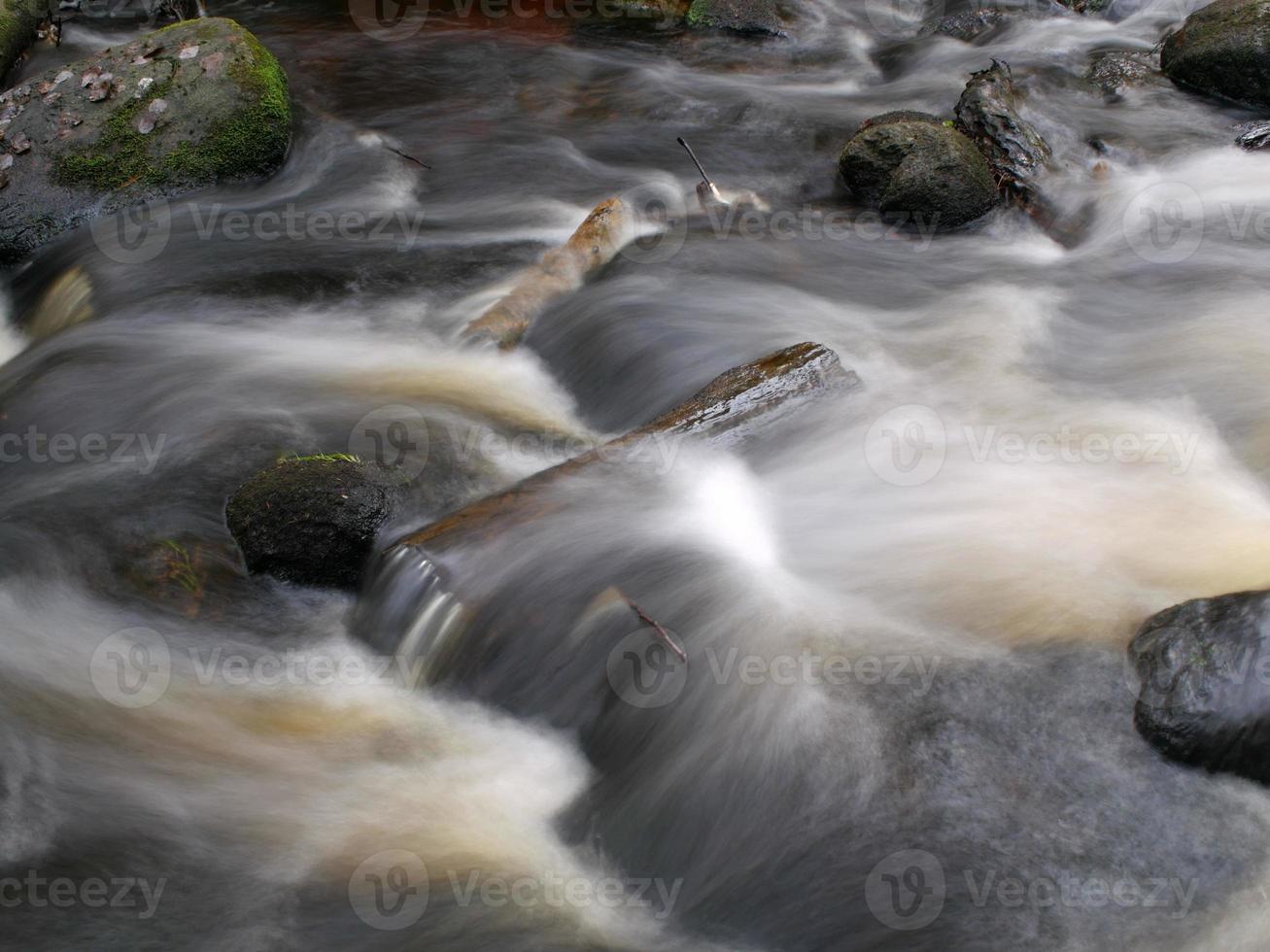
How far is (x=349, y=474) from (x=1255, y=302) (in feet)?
15.6

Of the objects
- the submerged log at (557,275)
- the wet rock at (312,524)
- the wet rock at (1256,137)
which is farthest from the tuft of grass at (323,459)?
the wet rock at (1256,137)

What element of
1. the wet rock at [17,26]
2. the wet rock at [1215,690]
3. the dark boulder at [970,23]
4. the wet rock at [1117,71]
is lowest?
the wet rock at [1215,690]

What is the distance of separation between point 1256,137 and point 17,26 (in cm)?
949

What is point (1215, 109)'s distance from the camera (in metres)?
8.68

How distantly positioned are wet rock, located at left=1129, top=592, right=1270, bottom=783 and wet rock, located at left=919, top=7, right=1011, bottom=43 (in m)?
7.77

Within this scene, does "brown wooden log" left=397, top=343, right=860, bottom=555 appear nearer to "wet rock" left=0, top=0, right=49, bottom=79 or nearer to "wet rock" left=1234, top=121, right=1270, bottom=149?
"wet rock" left=1234, top=121, right=1270, bottom=149

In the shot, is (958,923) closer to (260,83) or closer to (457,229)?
(457,229)

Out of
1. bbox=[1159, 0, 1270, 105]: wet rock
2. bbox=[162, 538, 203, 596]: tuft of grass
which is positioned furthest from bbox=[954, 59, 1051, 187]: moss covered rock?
bbox=[162, 538, 203, 596]: tuft of grass

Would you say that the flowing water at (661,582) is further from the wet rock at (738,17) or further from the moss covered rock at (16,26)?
the wet rock at (738,17)

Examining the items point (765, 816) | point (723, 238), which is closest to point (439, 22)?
point (723, 238)

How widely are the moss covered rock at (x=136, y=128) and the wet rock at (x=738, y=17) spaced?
420cm

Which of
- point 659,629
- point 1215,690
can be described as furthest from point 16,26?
point 1215,690

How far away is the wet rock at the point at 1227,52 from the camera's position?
8500 mm

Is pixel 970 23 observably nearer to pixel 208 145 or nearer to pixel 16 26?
pixel 208 145
